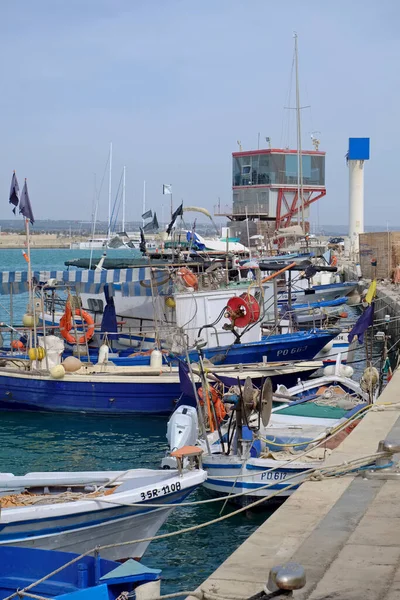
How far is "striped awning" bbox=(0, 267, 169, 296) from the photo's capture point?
77.9 feet

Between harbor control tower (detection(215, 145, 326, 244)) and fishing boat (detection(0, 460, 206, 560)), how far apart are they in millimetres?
51798

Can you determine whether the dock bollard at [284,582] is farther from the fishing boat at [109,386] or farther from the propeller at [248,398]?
the fishing boat at [109,386]

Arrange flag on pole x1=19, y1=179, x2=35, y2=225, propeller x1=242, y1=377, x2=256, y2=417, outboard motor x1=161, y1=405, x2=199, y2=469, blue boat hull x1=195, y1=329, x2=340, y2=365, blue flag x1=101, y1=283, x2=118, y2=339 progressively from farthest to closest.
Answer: blue flag x1=101, y1=283, x2=118, y2=339
blue boat hull x1=195, y1=329, x2=340, y2=365
flag on pole x1=19, y1=179, x2=35, y2=225
outboard motor x1=161, y1=405, x2=199, y2=469
propeller x1=242, y1=377, x2=256, y2=417

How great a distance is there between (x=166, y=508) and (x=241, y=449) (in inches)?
110

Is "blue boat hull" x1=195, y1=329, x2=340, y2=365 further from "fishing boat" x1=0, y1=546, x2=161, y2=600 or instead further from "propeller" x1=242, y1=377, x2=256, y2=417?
"fishing boat" x1=0, y1=546, x2=161, y2=600

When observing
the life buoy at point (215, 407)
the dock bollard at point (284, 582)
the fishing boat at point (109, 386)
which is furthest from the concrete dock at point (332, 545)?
the fishing boat at point (109, 386)

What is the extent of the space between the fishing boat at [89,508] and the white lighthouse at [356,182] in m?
54.5

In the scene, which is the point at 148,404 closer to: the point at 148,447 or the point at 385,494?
the point at 148,447

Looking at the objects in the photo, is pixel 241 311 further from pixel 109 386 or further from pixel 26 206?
pixel 26 206

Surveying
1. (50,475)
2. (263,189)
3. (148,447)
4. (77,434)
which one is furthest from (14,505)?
(263,189)

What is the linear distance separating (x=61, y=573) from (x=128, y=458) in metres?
8.18

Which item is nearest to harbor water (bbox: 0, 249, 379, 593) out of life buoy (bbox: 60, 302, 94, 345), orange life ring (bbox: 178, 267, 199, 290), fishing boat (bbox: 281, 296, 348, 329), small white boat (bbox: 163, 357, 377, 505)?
small white boat (bbox: 163, 357, 377, 505)

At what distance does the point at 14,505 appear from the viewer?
9.19 meters

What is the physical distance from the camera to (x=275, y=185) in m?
62.0
